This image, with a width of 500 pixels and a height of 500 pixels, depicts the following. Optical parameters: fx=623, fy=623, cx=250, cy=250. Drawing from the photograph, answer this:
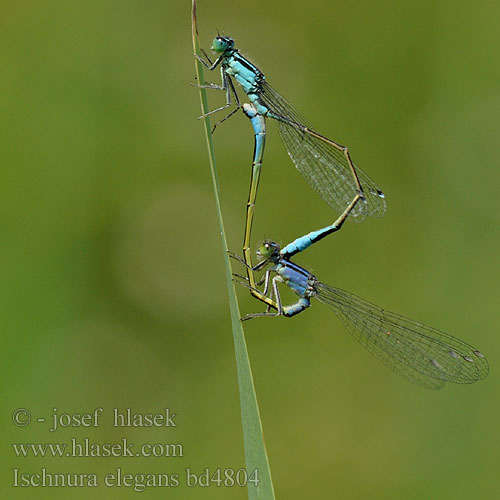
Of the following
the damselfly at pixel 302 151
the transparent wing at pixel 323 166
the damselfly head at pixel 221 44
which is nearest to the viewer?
the damselfly head at pixel 221 44

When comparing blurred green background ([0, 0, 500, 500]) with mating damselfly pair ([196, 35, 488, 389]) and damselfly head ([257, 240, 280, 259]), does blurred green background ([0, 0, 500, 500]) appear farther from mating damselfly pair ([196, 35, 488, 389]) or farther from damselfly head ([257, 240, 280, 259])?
damselfly head ([257, 240, 280, 259])

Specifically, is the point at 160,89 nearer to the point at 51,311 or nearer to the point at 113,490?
the point at 51,311

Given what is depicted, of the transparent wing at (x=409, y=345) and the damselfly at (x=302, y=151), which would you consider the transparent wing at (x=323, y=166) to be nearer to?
the damselfly at (x=302, y=151)

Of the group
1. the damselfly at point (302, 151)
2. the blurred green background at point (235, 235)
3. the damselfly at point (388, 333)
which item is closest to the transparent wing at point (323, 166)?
the damselfly at point (302, 151)

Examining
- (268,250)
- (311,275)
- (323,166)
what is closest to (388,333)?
(311,275)

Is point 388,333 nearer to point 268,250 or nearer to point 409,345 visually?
point 409,345

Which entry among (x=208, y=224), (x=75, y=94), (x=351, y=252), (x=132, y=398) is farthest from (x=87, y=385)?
(x=351, y=252)

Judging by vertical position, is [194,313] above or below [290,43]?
below
